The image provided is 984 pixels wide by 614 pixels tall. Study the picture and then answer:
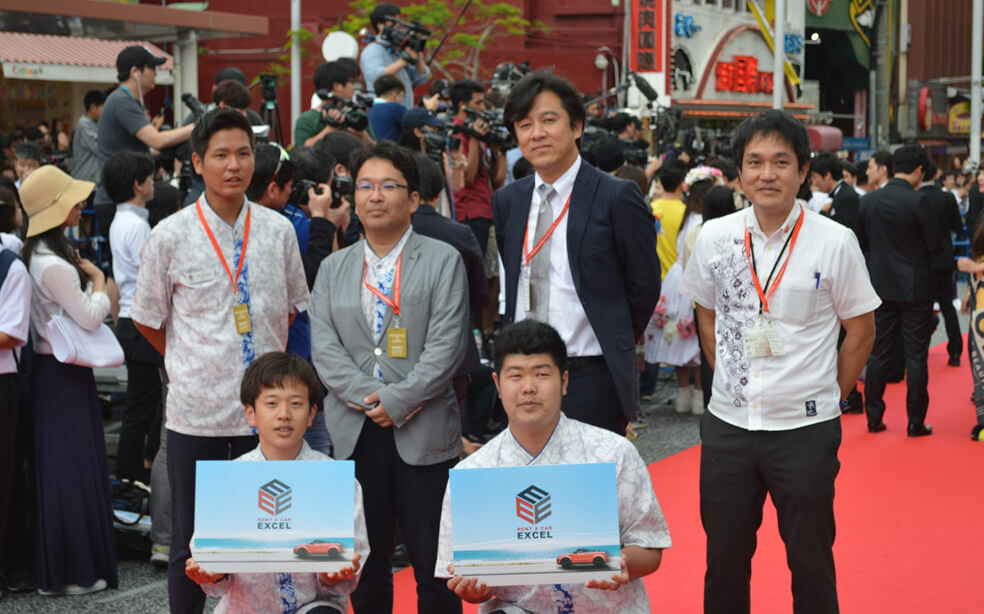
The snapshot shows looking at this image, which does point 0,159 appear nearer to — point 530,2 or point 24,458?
point 24,458

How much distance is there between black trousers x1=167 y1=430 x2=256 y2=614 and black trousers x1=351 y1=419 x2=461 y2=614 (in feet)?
1.35

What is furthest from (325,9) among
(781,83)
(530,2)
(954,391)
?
(954,391)

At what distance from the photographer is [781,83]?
58.9ft

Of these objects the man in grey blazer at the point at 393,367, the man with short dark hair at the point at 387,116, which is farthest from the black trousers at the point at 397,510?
the man with short dark hair at the point at 387,116

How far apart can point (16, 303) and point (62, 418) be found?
1.67 feet

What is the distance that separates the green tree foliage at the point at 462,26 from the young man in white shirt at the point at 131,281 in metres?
13.9

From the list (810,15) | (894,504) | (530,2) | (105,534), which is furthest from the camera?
(810,15)

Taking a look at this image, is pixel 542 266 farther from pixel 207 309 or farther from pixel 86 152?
pixel 86 152

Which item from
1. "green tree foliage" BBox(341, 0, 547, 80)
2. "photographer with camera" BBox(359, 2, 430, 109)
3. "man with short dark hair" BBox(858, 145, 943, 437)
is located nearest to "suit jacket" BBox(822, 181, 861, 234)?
"man with short dark hair" BBox(858, 145, 943, 437)

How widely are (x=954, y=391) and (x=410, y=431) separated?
6460 millimetres

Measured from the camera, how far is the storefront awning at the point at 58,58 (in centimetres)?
1611

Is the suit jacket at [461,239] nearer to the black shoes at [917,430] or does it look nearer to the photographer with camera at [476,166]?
the photographer with camera at [476,166]

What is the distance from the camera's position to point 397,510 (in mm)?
3482

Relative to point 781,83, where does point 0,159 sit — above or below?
below
